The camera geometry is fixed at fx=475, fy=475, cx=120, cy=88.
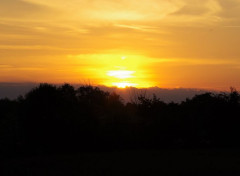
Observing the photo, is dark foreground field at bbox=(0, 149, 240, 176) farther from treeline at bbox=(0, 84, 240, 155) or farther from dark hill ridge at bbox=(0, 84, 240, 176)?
treeline at bbox=(0, 84, 240, 155)

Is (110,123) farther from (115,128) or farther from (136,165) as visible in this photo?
(136,165)

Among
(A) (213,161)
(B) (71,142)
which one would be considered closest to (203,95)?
(B) (71,142)

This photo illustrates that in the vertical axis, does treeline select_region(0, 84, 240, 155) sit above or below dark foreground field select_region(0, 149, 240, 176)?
above

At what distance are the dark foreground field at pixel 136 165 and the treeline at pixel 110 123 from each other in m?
6.76

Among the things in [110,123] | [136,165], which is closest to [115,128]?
[110,123]

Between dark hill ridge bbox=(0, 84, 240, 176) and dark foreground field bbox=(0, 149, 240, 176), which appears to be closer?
dark foreground field bbox=(0, 149, 240, 176)

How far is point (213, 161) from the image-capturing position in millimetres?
30797

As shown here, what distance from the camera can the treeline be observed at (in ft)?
132

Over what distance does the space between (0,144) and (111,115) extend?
10182 mm

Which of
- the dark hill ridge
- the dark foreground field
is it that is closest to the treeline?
the dark hill ridge

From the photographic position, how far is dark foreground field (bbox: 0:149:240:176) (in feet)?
82.8

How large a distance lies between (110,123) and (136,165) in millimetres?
14182

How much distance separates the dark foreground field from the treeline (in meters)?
6.76

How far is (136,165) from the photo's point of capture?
93.7ft
